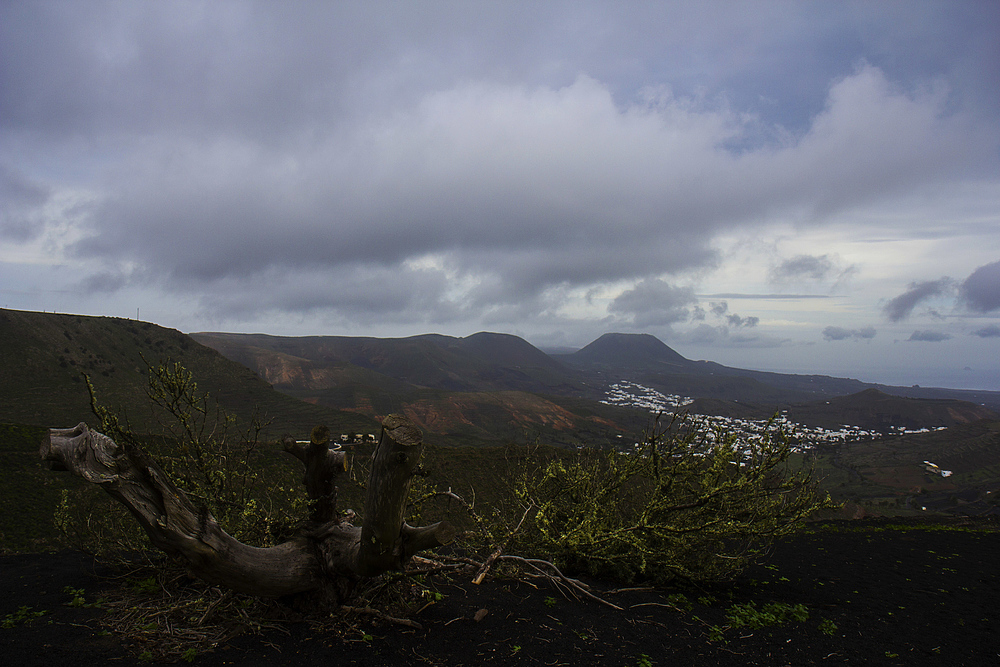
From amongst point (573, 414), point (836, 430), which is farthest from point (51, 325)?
point (836, 430)

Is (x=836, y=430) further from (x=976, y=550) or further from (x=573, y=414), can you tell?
(x=976, y=550)

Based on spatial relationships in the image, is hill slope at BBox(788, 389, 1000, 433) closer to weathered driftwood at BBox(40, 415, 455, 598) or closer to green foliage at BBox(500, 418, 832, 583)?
green foliage at BBox(500, 418, 832, 583)

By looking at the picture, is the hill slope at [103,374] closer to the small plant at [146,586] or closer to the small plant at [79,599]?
the small plant at [79,599]

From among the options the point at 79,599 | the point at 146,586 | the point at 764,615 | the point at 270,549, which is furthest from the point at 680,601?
the point at 79,599

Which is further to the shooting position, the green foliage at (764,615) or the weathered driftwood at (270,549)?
the green foliage at (764,615)

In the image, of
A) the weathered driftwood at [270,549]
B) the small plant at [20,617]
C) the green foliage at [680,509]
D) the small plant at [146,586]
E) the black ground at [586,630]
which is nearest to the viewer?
the weathered driftwood at [270,549]

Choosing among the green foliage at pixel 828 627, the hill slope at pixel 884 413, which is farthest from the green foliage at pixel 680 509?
the hill slope at pixel 884 413

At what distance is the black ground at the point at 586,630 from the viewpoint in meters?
4.70

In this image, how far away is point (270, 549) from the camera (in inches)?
209

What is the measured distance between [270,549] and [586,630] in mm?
3770

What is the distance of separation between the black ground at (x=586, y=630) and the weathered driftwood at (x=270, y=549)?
60cm

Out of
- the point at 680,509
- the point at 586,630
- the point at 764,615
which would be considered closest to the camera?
the point at 586,630

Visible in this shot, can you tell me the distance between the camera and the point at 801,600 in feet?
27.0

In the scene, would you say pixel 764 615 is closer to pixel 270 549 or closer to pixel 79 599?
pixel 270 549
